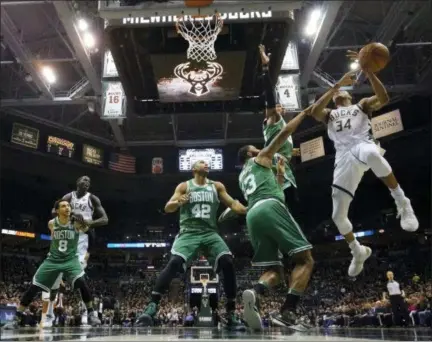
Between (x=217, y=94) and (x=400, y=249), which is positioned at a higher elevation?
(x=217, y=94)

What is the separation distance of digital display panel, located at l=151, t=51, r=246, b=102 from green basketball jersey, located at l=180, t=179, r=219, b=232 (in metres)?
5.61

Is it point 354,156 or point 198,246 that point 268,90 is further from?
point 198,246

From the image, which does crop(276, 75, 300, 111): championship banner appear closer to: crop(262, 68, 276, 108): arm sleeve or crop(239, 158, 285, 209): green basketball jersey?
crop(262, 68, 276, 108): arm sleeve

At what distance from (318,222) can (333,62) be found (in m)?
12.5

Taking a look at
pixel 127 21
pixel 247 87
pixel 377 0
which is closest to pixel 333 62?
pixel 377 0

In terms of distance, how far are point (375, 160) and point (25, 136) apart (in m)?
18.7

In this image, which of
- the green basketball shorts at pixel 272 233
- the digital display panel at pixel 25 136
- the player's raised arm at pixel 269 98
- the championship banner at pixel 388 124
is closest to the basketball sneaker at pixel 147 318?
the green basketball shorts at pixel 272 233

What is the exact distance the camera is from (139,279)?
28172mm

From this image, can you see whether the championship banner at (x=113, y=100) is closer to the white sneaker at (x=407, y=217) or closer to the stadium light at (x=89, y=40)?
the stadium light at (x=89, y=40)

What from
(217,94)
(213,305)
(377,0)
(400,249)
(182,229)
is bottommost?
(213,305)

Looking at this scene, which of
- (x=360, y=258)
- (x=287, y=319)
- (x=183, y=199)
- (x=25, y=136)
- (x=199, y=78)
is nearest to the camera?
(x=287, y=319)

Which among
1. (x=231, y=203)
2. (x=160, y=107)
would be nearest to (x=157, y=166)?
(x=160, y=107)

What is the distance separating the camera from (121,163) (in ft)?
78.7

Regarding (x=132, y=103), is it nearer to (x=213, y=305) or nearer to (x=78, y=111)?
(x=213, y=305)
